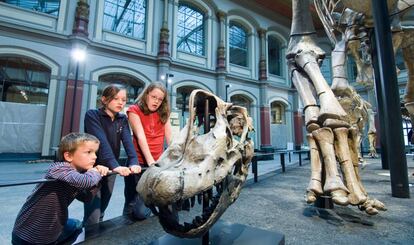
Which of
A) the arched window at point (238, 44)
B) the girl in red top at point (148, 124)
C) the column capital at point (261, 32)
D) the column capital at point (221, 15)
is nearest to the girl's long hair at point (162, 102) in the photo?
the girl in red top at point (148, 124)

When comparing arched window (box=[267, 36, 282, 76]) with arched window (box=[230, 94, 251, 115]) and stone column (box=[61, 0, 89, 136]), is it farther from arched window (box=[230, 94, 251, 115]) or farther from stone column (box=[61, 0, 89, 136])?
stone column (box=[61, 0, 89, 136])

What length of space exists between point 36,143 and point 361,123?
9919mm

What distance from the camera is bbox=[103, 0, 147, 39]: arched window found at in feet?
30.9

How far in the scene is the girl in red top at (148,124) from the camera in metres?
1.61

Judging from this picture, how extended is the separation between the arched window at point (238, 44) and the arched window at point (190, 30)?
A: 2.22 metres

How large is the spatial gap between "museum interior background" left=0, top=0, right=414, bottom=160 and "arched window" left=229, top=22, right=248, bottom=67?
2.4 inches

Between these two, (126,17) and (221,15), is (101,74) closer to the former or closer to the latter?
(126,17)

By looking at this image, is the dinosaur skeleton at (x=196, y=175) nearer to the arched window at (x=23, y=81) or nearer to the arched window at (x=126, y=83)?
the arched window at (x=126, y=83)

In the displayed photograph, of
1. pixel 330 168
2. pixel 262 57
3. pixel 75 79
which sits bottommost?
pixel 330 168

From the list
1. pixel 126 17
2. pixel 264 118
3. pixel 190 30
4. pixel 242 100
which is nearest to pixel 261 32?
pixel 242 100

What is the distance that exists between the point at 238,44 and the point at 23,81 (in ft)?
36.0

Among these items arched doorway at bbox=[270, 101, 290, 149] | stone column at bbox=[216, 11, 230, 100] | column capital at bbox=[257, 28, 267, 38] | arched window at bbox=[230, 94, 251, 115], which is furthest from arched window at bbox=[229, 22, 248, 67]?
arched doorway at bbox=[270, 101, 290, 149]

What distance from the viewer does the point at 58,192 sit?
1.16 meters

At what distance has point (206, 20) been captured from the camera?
473 inches
